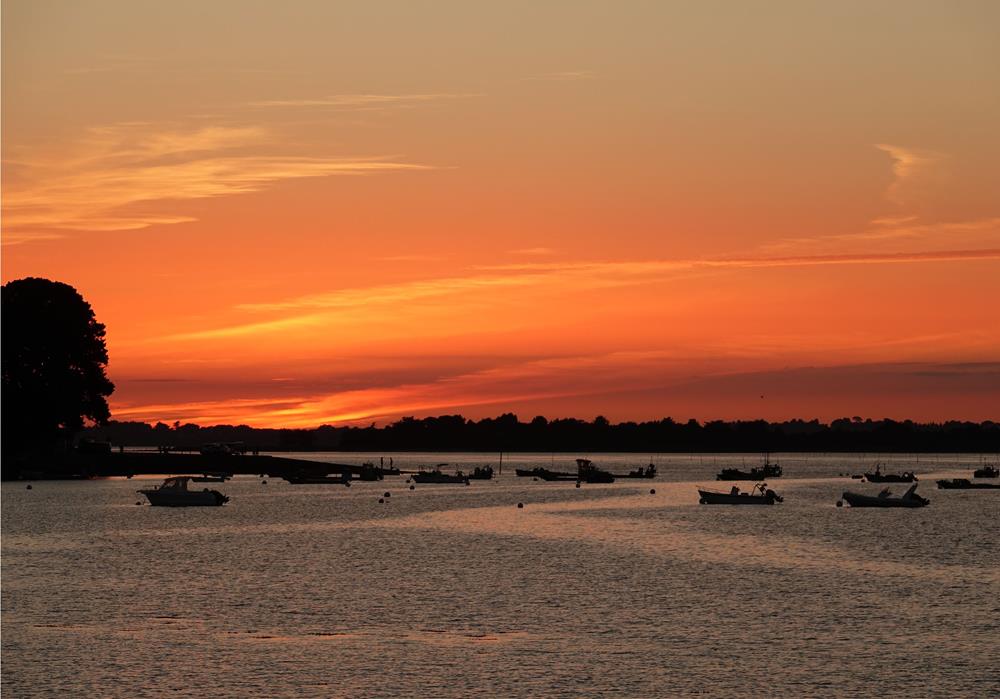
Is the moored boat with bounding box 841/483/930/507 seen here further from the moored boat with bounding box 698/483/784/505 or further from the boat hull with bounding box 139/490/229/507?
the boat hull with bounding box 139/490/229/507

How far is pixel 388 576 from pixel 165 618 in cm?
2264

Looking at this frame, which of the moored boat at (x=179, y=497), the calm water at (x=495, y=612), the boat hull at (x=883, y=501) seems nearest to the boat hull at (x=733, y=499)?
the boat hull at (x=883, y=501)

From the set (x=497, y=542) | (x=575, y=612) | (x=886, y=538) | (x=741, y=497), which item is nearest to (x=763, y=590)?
(x=575, y=612)

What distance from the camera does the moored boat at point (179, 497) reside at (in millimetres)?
174000

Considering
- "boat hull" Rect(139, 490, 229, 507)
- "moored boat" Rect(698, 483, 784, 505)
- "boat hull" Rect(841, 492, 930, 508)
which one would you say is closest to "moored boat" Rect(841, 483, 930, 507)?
"boat hull" Rect(841, 492, 930, 508)

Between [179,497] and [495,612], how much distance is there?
113 metres

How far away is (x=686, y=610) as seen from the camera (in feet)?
233

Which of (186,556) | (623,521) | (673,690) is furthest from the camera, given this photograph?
(623,521)

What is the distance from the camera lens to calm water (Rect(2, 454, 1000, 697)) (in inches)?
2029

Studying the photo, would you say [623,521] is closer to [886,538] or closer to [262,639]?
[886,538]

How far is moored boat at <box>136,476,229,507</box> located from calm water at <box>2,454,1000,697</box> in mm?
38066

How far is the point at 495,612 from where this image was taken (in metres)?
69.6

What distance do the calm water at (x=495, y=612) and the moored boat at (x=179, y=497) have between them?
38.1 meters

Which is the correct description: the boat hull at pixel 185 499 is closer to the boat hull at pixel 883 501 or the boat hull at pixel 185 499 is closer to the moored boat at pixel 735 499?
the moored boat at pixel 735 499
